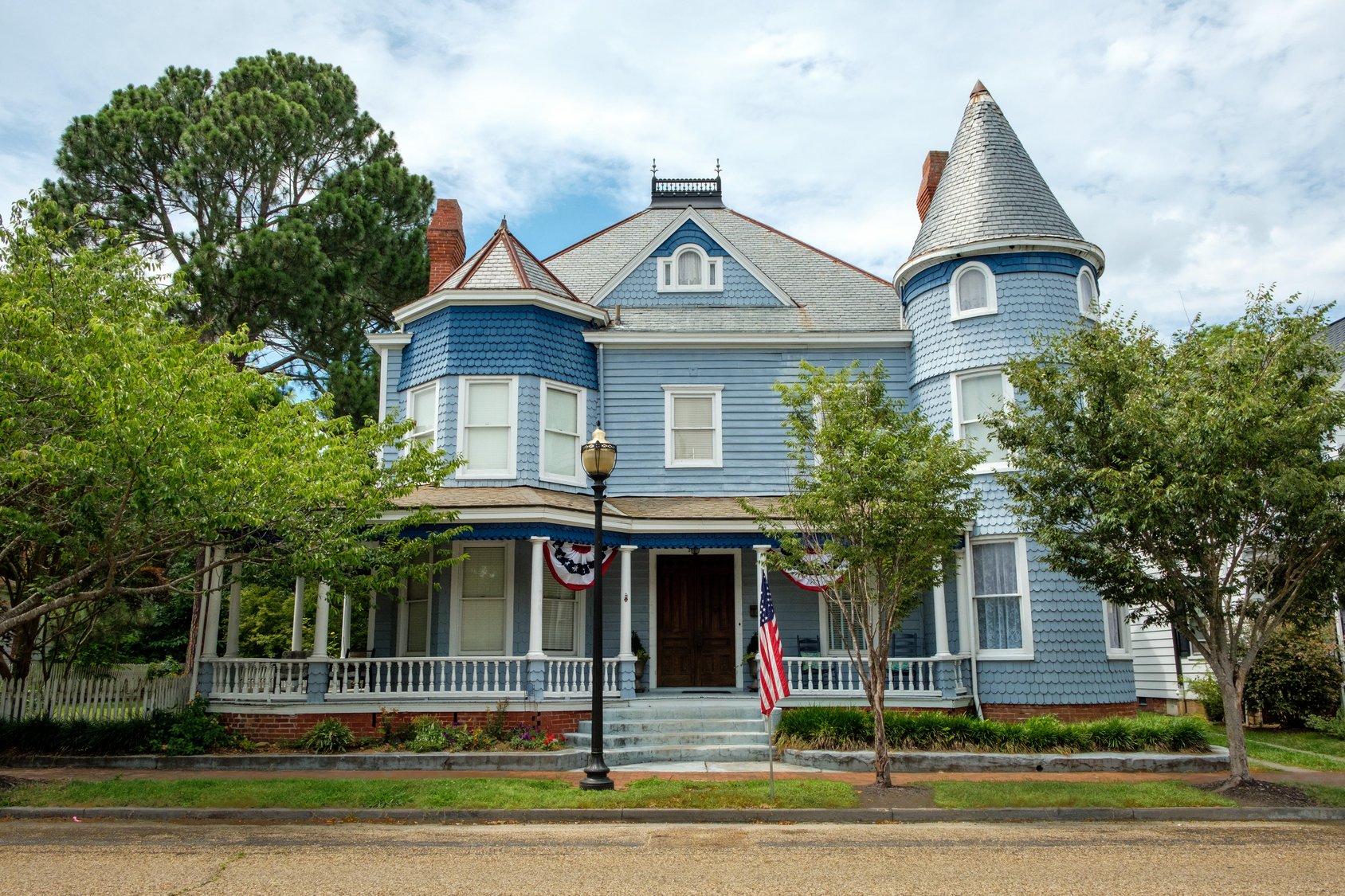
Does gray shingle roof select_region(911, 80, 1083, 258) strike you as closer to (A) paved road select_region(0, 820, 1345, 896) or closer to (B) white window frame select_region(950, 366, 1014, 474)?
(B) white window frame select_region(950, 366, 1014, 474)

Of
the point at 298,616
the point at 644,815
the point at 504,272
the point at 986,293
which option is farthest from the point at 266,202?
the point at 644,815

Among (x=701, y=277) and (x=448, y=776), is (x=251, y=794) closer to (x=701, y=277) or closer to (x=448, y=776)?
(x=448, y=776)

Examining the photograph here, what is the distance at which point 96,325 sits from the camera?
38.1ft

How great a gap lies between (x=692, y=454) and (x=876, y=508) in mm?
7598

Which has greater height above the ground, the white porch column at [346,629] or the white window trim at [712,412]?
the white window trim at [712,412]

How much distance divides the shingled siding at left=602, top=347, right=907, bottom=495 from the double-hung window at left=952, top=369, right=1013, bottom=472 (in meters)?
1.58

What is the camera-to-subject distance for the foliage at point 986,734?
1520cm

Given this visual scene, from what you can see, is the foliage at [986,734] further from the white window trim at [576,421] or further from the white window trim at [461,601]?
the white window trim at [576,421]

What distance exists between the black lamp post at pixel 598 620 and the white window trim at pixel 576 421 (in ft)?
17.8

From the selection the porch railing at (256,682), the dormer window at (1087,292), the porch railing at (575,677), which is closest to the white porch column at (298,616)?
the porch railing at (256,682)

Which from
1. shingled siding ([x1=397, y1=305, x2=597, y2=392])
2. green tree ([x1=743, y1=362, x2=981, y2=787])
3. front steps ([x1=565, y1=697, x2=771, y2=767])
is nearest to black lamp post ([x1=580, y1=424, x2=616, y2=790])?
front steps ([x1=565, y1=697, x2=771, y2=767])

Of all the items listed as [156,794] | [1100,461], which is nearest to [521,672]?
[156,794]

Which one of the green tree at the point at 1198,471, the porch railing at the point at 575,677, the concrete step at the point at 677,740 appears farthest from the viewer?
the porch railing at the point at 575,677

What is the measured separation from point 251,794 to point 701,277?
44.0ft
